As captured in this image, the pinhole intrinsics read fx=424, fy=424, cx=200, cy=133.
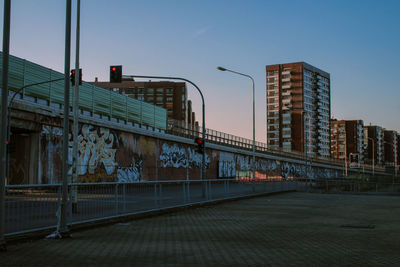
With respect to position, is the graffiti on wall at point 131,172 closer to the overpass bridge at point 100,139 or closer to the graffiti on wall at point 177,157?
the overpass bridge at point 100,139

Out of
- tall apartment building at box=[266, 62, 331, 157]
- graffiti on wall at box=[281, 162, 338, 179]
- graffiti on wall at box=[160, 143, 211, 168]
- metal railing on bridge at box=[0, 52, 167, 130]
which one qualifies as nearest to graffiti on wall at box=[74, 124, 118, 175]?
metal railing on bridge at box=[0, 52, 167, 130]

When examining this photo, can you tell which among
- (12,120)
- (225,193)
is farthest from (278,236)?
(12,120)

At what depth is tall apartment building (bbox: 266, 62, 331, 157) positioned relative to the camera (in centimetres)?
12488

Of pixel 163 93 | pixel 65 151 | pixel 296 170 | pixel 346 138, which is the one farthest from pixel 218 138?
pixel 346 138

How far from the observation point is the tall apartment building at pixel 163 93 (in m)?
126

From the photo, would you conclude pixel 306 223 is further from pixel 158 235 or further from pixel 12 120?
pixel 12 120

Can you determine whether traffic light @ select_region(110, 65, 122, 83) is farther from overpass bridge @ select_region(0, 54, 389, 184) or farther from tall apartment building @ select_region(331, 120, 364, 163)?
tall apartment building @ select_region(331, 120, 364, 163)

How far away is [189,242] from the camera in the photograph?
8750 mm

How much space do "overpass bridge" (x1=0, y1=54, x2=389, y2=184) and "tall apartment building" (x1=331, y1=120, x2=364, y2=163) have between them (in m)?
127

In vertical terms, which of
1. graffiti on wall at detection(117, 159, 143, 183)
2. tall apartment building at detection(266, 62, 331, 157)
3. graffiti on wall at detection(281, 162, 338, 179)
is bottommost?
graffiti on wall at detection(281, 162, 338, 179)

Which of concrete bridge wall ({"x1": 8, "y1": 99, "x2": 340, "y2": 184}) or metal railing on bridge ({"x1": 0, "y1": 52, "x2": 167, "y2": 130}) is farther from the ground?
metal railing on bridge ({"x1": 0, "y1": 52, "x2": 167, "y2": 130})

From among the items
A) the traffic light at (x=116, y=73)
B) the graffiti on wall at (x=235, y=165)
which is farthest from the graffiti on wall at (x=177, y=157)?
the traffic light at (x=116, y=73)

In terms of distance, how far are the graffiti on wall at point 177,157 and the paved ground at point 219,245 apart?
76.8ft

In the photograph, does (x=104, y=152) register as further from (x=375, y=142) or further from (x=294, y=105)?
(x=375, y=142)
